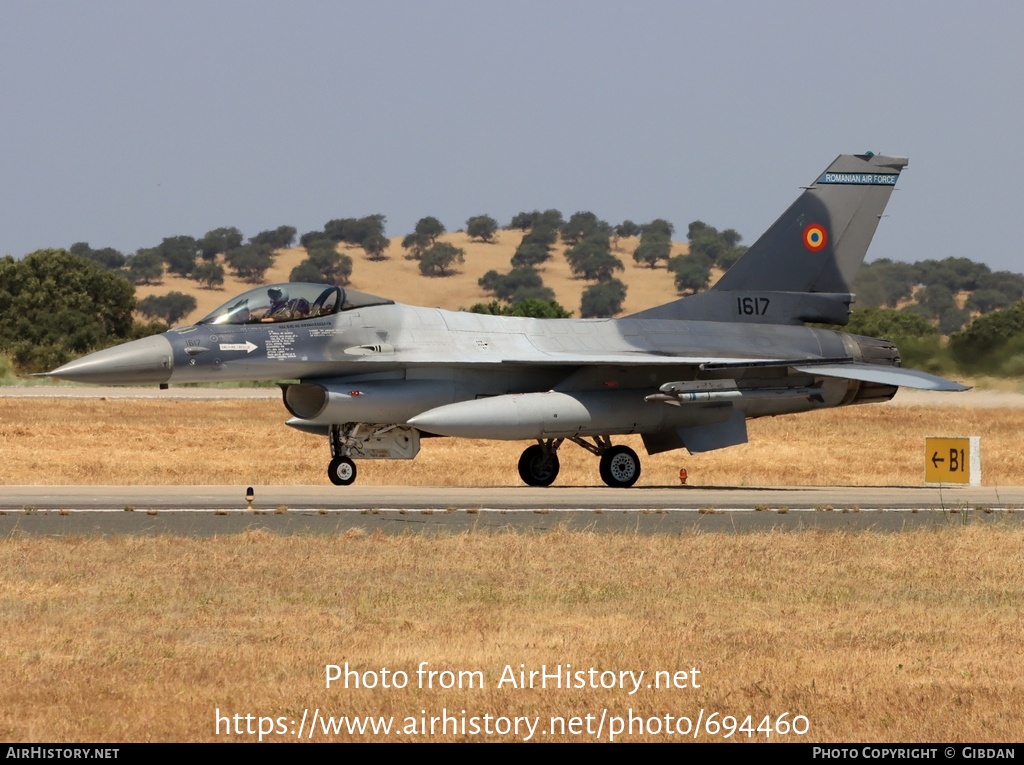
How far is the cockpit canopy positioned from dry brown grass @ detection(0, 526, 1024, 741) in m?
6.63

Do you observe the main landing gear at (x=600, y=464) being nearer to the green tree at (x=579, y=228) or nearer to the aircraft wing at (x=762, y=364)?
the aircraft wing at (x=762, y=364)

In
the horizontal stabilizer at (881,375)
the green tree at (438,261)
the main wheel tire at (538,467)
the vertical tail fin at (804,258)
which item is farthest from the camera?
the green tree at (438,261)

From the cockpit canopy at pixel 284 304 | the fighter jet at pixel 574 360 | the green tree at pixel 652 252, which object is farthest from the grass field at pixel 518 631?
the green tree at pixel 652 252

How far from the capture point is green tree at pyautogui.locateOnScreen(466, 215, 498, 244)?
15138 cm

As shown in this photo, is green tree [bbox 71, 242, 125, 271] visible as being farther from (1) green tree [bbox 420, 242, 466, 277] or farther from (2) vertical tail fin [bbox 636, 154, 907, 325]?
(2) vertical tail fin [bbox 636, 154, 907, 325]

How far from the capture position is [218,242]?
135875mm

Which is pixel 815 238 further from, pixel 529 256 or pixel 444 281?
pixel 529 256

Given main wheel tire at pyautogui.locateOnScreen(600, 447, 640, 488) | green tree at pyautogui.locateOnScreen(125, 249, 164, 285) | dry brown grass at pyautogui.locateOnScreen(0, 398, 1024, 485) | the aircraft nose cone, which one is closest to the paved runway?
main wheel tire at pyautogui.locateOnScreen(600, 447, 640, 488)

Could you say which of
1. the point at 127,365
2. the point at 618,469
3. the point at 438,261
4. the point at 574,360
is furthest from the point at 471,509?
the point at 438,261

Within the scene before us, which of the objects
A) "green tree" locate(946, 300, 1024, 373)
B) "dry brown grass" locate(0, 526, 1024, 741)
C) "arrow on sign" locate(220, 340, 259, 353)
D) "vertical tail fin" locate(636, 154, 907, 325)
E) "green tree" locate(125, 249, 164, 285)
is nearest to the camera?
"dry brown grass" locate(0, 526, 1024, 741)

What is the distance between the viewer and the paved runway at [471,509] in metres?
14.2

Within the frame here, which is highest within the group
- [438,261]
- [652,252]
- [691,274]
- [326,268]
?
[652,252]

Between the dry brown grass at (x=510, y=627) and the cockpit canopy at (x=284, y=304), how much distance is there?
6634mm

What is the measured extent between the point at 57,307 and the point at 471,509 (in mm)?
51922
